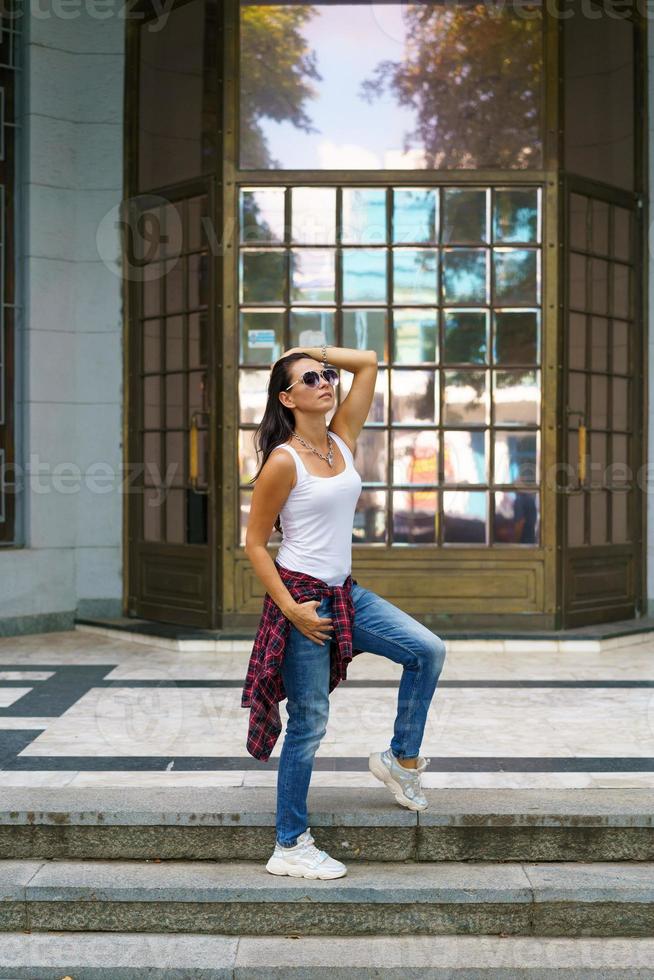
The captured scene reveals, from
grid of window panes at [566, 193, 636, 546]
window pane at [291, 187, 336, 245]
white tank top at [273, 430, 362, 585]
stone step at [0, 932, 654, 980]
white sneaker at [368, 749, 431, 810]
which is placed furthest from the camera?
grid of window panes at [566, 193, 636, 546]

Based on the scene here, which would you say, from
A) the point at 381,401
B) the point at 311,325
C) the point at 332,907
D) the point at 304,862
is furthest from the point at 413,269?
the point at 332,907

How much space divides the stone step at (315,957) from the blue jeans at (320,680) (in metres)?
0.38

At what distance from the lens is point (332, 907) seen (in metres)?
3.62

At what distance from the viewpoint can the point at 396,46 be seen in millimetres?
7785

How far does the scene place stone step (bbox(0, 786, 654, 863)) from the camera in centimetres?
392

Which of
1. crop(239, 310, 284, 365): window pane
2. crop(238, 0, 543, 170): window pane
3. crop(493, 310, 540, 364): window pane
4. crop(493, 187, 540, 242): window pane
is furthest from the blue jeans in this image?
crop(238, 0, 543, 170): window pane

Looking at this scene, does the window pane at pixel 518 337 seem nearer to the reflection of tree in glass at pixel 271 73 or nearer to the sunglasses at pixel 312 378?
the reflection of tree in glass at pixel 271 73

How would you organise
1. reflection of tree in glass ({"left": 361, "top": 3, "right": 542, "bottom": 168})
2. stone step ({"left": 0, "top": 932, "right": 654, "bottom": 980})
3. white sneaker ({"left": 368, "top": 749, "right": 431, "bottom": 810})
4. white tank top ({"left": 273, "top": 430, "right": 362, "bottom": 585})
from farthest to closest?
1. reflection of tree in glass ({"left": 361, "top": 3, "right": 542, "bottom": 168})
2. white sneaker ({"left": 368, "top": 749, "right": 431, "bottom": 810})
3. white tank top ({"left": 273, "top": 430, "right": 362, "bottom": 585})
4. stone step ({"left": 0, "top": 932, "right": 654, "bottom": 980})

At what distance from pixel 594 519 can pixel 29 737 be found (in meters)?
4.41

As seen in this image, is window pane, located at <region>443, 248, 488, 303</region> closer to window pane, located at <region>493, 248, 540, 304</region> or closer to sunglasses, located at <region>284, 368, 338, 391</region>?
window pane, located at <region>493, 248, 540, 304</region>

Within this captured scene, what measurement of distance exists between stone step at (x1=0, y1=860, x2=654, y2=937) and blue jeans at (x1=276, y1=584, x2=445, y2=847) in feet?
0.71

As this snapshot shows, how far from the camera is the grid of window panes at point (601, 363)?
7914 mm

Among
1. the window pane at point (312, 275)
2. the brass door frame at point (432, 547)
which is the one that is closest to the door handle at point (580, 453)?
the brass door frame at point (432, 547)

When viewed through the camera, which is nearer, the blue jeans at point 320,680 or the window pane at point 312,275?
the blue jeans at point 320,680
